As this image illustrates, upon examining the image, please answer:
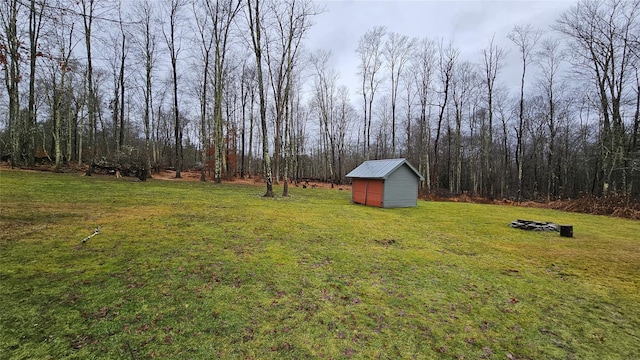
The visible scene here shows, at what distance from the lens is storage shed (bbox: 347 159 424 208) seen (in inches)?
525

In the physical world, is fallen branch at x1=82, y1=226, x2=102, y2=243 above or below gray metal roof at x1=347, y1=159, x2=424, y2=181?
below

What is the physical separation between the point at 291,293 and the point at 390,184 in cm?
1053

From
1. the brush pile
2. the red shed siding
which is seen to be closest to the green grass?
the brush pile

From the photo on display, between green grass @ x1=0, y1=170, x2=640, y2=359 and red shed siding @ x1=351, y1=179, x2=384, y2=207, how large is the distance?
6527 millimetres

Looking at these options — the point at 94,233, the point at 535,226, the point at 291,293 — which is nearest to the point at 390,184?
the point at 535,226

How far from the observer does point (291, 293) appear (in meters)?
3.74

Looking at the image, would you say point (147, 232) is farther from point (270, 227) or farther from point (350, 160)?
point (350, 160)

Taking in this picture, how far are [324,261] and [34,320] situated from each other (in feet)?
12.6

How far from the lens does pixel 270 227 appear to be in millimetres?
7332

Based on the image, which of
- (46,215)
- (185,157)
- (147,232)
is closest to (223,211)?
(147,232)

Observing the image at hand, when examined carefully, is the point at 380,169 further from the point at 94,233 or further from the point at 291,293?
the point at 94,233

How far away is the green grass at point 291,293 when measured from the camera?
2.67 metres

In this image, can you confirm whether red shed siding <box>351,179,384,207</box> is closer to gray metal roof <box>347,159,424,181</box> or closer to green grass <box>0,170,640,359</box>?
gray metal roof <box>347,159,424,181</box>

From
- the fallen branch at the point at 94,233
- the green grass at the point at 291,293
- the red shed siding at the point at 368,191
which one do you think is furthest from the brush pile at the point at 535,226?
the fallen branch at the point at 94,233
